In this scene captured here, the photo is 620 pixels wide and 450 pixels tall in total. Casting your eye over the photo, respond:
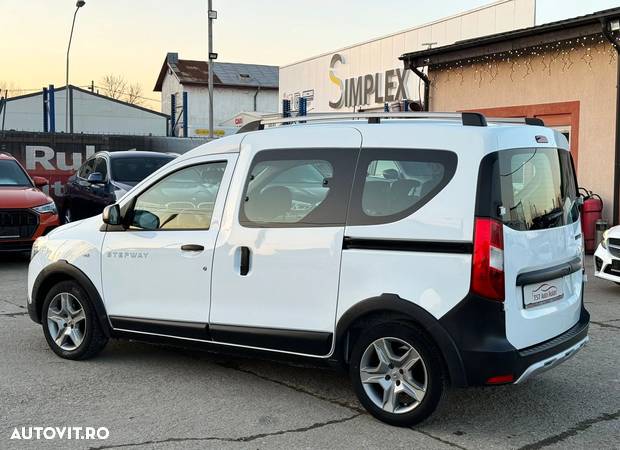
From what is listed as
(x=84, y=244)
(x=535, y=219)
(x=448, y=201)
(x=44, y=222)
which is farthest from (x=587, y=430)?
(x=44, y=222)

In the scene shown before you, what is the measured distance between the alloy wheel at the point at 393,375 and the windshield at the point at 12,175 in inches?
362

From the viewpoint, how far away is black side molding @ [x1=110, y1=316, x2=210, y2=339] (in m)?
4.96

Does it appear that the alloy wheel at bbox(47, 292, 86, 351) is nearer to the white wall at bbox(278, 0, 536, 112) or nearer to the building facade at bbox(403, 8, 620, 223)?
the building facade at bbox(403, 8, 620, 223)

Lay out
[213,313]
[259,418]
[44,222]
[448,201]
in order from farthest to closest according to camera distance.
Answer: [44,222], [213,313], [259,418], [448,201]

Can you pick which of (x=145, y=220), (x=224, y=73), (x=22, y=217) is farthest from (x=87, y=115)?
(x=145, y=220)

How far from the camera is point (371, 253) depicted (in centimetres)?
427

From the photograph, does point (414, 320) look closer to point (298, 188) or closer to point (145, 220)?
point (298, 188)

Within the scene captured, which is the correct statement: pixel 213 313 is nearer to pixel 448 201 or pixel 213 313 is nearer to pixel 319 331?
pixel 319 331

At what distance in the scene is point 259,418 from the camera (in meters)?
4.41

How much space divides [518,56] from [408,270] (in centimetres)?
1166

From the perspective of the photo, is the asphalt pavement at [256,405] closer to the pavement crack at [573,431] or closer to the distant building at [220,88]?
the pavement crack at [573,431]

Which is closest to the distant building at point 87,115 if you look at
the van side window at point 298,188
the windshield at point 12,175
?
the windshield at point 12,175

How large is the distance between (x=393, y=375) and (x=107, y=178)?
971cm

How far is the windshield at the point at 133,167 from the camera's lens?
12914 mm
